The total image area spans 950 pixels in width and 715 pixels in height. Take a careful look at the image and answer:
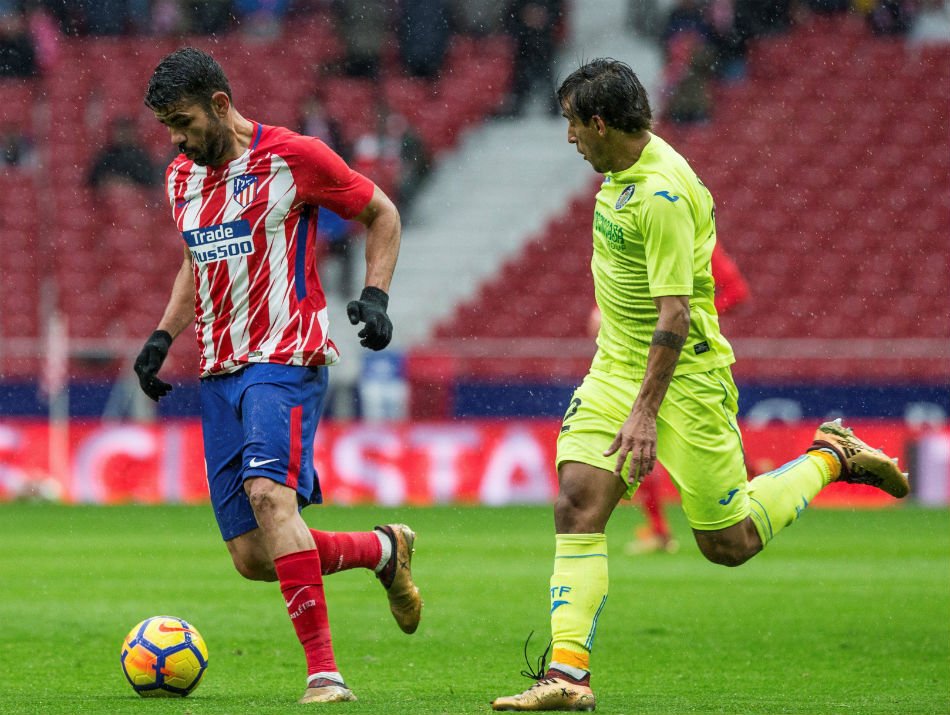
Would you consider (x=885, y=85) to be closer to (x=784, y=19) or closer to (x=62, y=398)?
(x=784, y=19)

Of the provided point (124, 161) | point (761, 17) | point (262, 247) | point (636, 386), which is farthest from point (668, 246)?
point (761, 17)

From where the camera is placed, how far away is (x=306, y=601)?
5.56 metres

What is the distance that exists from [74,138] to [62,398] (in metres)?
7.01

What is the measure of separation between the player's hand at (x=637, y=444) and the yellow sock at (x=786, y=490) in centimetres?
81

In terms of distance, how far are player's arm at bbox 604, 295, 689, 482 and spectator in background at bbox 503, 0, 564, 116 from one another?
1919cm

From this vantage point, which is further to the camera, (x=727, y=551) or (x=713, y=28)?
(x=713, y=28)

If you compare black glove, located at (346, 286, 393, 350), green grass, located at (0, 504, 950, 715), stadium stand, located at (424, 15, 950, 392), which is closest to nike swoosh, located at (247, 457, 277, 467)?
black glove, located at (346, 286, 393, 350)

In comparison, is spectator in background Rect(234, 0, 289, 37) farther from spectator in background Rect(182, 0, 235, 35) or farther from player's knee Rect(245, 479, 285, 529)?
player's knee Rect(245, 479, 285, 529)

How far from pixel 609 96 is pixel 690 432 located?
1.14m

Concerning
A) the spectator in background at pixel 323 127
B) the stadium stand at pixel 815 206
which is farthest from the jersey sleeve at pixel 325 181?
the spectator in background at pixel 323 127

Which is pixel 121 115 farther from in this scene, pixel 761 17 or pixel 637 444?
pixel 637 444

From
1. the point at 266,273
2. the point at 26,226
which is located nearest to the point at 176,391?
the point at 26,226

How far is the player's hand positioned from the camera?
203 inches

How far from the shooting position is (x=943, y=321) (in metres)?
20.7
